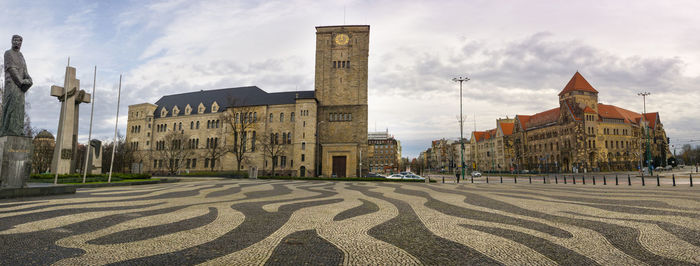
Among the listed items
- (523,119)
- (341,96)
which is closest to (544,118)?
(523,119)

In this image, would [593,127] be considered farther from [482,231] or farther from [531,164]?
[482,231]

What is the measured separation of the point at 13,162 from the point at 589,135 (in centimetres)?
9798

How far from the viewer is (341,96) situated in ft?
190

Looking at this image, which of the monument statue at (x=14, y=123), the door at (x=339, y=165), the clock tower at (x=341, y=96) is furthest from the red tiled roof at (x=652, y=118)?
the monument statue at (x=14, y=123)

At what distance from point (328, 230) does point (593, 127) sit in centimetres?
9623

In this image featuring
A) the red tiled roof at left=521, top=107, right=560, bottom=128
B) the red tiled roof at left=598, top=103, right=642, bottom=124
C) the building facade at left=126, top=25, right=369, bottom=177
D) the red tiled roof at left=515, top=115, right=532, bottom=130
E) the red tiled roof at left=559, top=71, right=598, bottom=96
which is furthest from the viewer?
the red tiled roof at left=515, top=115, right=532, bottom=130

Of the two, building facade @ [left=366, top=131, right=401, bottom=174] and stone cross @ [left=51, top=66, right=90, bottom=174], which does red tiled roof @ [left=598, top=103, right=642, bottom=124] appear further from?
stone cross @ [left=51, top=66, right=90, bottom=174]

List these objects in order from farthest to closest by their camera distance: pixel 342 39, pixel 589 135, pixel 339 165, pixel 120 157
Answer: pixel 589 135 < pixel 120 157 < pixel 342 39 < pixel 339 165

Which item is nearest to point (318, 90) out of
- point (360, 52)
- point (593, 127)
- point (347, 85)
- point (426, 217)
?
point (347, 85)

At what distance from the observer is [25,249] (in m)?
4.60

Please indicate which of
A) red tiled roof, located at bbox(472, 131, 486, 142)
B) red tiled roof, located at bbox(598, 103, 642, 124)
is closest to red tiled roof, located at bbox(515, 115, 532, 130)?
red tiled roof, located at bbox(598, 103, 642, 124)

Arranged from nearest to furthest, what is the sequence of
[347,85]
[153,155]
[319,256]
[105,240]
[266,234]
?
[319,256] → [105,240] → [266,234] → [347,85] → [153,155]

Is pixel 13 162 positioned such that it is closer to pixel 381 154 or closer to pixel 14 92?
pixel 14 92

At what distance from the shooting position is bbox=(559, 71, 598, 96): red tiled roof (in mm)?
82938
